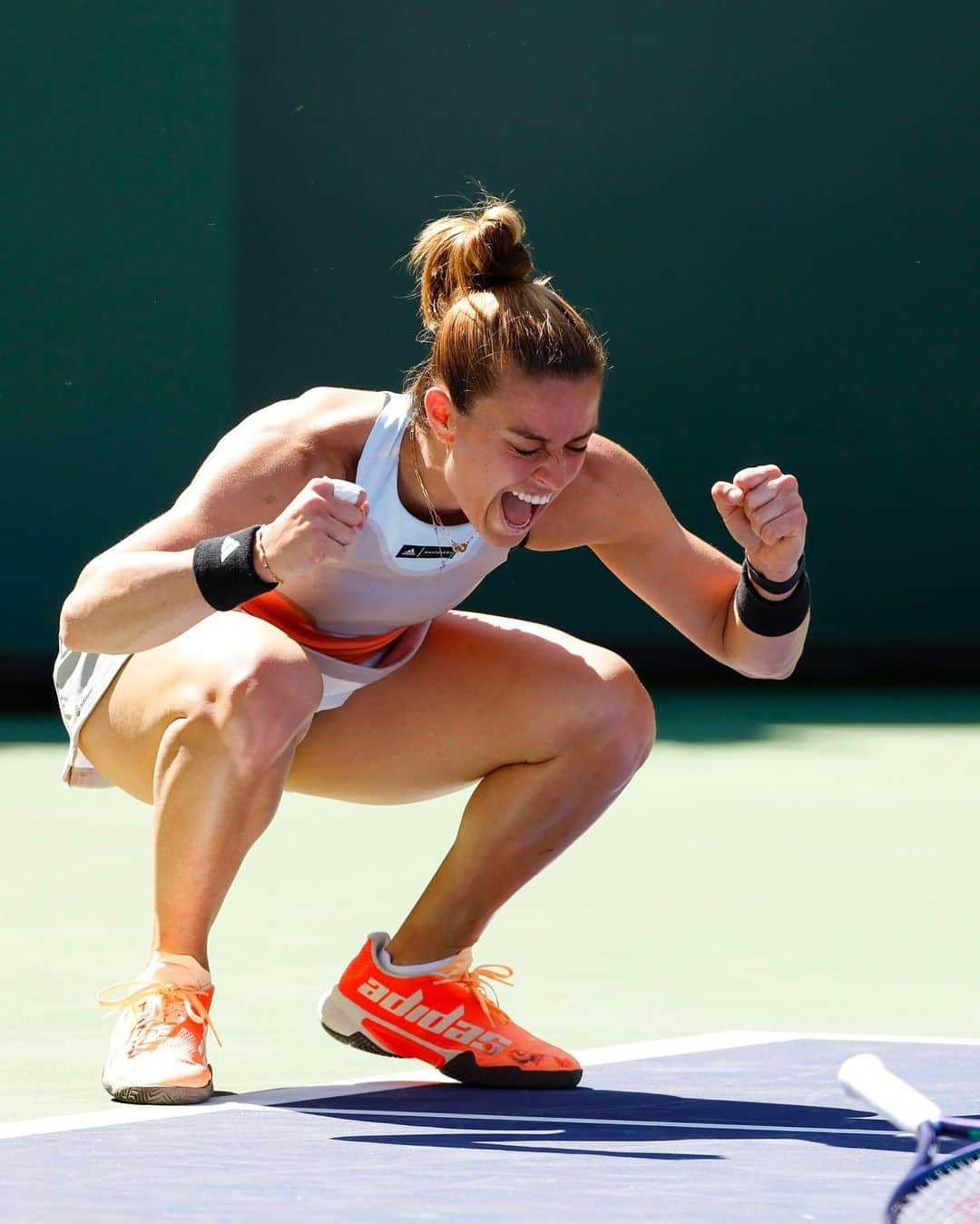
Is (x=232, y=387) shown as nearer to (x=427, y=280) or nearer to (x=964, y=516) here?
(x=964, y=516)

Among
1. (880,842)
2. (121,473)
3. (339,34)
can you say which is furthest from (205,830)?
(339,34)

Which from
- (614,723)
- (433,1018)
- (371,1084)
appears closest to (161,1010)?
(371,1084)

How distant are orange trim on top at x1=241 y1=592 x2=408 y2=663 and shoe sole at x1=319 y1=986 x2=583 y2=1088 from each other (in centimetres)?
49

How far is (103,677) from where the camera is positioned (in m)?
3.53

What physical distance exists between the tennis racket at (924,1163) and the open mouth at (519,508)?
162cm

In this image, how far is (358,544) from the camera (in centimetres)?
339

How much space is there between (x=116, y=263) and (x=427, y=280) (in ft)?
19.9

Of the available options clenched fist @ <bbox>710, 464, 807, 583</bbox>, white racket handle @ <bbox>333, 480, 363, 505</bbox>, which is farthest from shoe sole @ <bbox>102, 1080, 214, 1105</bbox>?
clenched fist @ <bbox>710, 464, 807, 583</bbox>

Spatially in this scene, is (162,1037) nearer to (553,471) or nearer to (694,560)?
(553,471)

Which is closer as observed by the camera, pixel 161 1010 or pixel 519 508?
pixel 161 1010

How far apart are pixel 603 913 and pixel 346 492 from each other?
7.20ft

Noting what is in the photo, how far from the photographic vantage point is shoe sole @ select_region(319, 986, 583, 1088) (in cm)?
333

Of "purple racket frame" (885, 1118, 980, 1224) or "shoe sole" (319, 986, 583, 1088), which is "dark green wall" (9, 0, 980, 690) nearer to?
"shoe sole" (319, 986, 583, 1088)

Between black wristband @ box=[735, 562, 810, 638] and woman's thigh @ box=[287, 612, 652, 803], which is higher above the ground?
black wristband @ box=[735, 562, 810, 638]
